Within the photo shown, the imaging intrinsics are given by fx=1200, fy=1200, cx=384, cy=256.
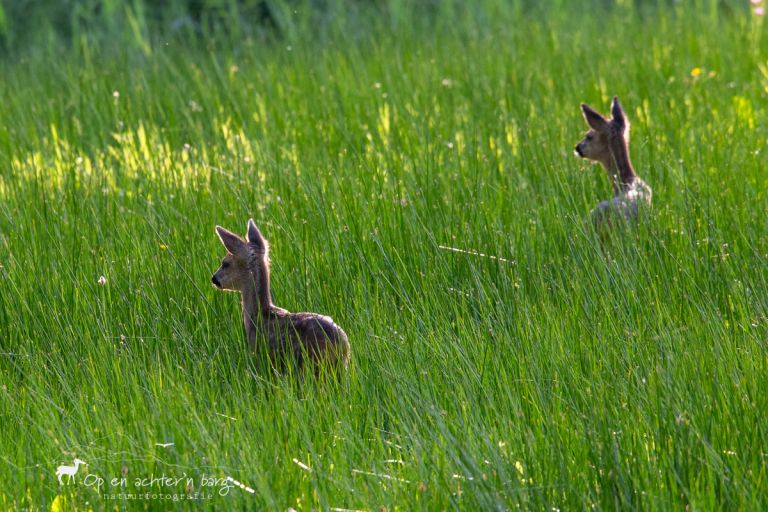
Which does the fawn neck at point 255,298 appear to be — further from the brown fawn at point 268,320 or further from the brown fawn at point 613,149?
the brown fawn at point 613,149

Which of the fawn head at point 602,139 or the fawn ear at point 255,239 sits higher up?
the fawn ear at point 255,239

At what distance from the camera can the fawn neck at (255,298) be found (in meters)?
4.72

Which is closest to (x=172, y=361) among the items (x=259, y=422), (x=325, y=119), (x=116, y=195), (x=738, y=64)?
(x=259, y=422)

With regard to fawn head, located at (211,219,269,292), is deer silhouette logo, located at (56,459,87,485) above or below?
below

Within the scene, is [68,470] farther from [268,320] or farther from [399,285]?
[399,285]

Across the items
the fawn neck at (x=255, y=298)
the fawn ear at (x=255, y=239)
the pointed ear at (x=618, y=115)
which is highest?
the fawn ear at (x=255, y=239)

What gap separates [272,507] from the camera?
3.52m

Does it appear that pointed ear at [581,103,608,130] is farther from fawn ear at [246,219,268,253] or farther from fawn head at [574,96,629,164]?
fawn ear at [246,219,268,253]

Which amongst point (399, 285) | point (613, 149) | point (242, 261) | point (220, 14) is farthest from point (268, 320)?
point (220, 14)

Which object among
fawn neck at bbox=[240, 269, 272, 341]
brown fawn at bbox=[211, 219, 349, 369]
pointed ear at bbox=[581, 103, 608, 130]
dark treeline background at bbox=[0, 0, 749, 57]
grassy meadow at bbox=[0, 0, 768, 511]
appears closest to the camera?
grassy meadow at bbox=[0, 0, 768, 511]

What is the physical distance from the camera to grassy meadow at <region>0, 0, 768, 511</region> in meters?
3.71

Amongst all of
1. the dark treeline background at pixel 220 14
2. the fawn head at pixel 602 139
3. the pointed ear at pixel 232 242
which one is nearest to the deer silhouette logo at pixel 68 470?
the pointed ear at pixel 232 242

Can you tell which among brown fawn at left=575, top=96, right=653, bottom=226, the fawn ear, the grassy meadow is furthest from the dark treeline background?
the fawn ear

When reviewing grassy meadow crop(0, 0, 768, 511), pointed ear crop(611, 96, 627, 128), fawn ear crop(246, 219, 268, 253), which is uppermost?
fawn ear crop(246, 219, 268, 253)
